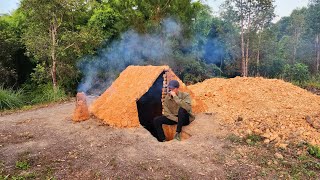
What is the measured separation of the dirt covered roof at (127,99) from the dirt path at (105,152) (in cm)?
22

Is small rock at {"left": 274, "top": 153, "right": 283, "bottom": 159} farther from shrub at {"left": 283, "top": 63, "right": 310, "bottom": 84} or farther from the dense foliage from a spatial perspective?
shrub at {"left": 283, "top": 63, "right": 310, "bottom": 84}

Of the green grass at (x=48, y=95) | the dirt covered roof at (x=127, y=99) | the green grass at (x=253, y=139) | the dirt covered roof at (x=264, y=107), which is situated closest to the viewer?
the green grass at (x=253, y=139)

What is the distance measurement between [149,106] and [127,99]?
1442mm

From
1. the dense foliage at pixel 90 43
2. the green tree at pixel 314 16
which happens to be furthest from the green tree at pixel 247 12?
the green tree at pixel 314 16

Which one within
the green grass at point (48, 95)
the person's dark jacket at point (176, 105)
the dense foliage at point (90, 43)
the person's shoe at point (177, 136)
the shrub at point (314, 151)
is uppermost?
the dense foliage at point (90, 43)

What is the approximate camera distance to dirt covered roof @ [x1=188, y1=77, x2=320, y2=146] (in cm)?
536

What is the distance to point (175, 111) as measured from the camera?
5484 mm

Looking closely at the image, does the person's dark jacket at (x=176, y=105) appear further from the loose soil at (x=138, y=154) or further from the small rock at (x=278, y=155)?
the small rock at (x=278, y=155)

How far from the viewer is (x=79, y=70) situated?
11062 mm

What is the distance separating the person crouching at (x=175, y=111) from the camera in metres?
5.29

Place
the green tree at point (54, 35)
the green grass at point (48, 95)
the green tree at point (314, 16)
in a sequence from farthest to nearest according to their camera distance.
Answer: the green tree at point (314, 16) → the green grass at point (48, 95) → the green tree at point (54, 35)

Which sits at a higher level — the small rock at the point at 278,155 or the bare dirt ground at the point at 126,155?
the bare dirt ground at the point at 126,155

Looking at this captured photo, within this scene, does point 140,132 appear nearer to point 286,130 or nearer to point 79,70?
point 286,130

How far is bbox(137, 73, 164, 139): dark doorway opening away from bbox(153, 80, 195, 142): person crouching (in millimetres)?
1318
